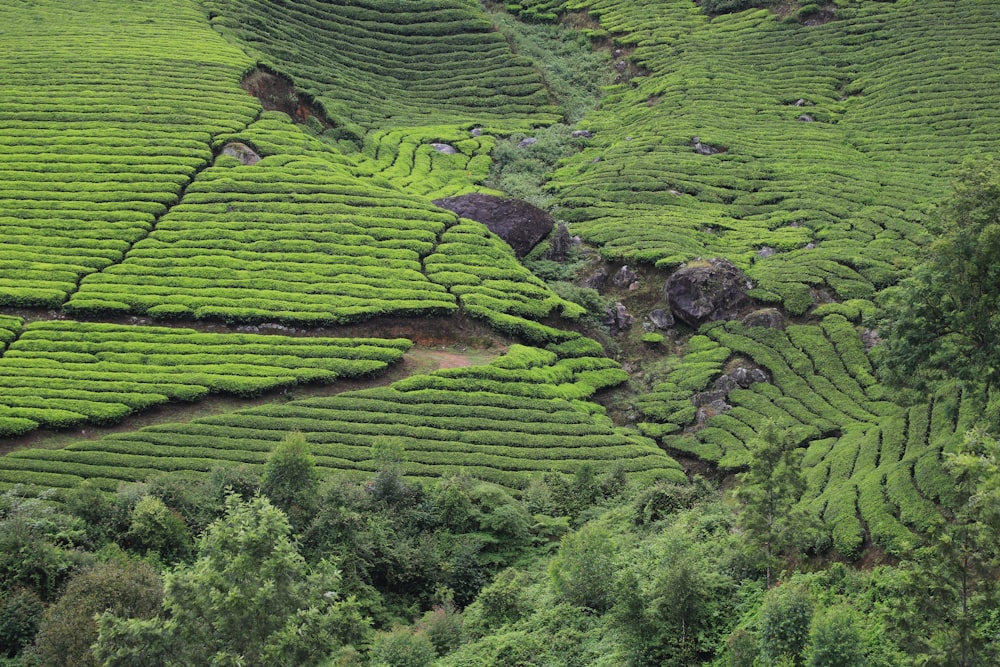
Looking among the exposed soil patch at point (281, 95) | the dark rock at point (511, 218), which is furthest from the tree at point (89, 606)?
the exposed soil patch at point (281, 95)

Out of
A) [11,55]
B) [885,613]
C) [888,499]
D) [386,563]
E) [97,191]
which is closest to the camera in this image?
[885,613]

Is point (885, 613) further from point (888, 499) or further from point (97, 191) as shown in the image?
point (97, 191)

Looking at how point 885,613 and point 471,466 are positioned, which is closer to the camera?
point 885,613

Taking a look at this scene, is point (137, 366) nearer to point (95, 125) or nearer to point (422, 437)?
point (422, 437)

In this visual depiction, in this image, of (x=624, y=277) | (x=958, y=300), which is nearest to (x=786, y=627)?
(x=958, y=300)

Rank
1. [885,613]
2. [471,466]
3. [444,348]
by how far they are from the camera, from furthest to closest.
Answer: [444,348] < [471,466] < [885,613]

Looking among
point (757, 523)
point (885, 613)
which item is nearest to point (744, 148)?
point (757, 523)

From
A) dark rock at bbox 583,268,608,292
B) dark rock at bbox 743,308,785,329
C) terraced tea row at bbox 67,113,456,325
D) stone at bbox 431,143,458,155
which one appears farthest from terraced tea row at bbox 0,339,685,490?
stone at bbox 431,143,458,155
